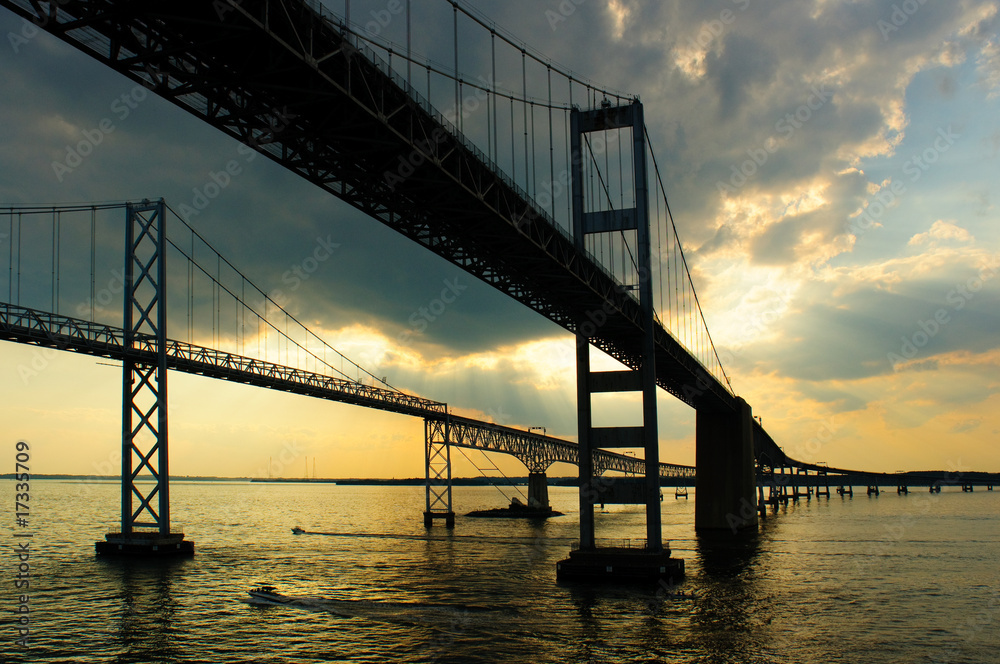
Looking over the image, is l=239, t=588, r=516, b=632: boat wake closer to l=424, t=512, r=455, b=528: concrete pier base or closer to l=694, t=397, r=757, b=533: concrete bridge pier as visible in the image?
l=694, t=397, r=757, b=533: concrete bridge pier

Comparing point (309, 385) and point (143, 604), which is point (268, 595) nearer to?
point (143, 604)

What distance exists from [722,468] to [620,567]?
42.2 m

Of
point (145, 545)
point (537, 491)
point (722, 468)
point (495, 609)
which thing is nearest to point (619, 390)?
point (495, 609)

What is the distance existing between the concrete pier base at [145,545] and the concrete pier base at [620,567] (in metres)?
24.6

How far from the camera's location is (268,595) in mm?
38562

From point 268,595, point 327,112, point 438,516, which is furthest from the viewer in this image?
point 438,516

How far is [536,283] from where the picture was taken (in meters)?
40.0

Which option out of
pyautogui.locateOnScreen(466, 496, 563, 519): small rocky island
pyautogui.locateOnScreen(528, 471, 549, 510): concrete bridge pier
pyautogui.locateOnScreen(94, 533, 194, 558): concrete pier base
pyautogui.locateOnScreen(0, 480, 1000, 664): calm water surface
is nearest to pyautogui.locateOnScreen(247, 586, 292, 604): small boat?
pyautogui.locateOnScreen(0, 480, 1000, 664): calm water surface

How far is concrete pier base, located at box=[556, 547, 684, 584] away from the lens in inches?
1651

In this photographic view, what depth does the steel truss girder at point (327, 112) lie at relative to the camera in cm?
1817

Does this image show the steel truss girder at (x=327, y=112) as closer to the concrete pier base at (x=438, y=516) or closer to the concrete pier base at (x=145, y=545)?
the concrete pier base at (x=145, y=545)

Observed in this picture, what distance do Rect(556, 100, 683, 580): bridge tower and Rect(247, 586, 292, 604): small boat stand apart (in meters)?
14.0

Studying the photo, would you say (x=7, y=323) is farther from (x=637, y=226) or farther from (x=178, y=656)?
(x=637, y=226)

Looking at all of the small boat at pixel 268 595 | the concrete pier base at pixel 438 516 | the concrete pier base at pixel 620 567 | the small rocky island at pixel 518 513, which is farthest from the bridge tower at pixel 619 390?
the small rocky island at pixel 518 513
